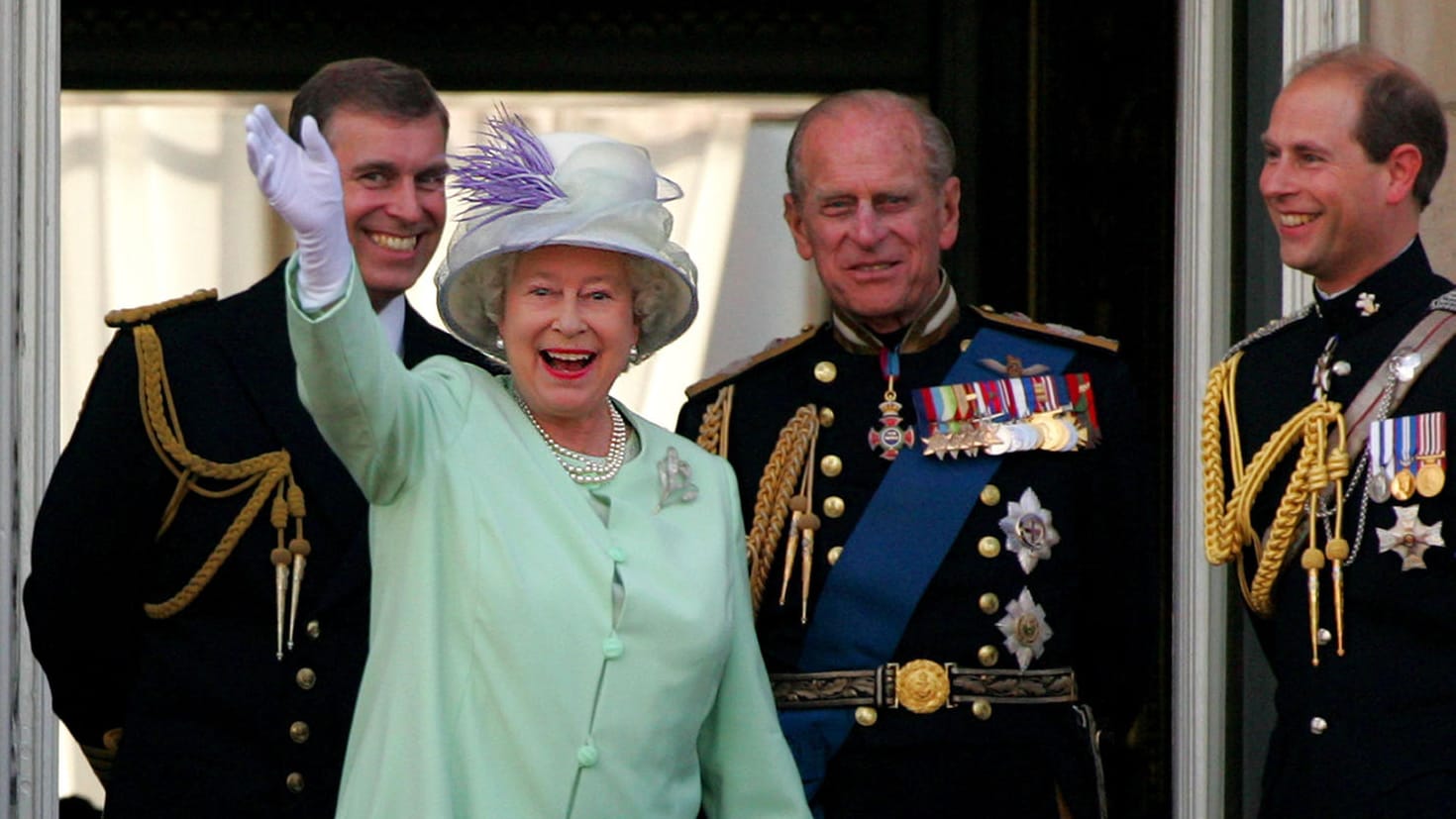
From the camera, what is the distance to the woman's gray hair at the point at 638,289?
3557 mm

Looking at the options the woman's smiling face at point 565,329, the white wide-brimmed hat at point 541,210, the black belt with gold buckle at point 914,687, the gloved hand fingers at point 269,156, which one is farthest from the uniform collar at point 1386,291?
the gloved hand fingers at point 269,156

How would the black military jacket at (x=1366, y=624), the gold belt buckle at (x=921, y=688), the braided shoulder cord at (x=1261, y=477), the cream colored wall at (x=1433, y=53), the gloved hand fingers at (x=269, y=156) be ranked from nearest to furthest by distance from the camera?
the gloved hand fingers at (x=269, y=156) < the black military jacket at (x=1366, y=624) < the braided shoulder cord at (x=1261, y=477) < the gold belt buckle at (x=921, y=688) < the cream colored wall at (x=1433, y=53)

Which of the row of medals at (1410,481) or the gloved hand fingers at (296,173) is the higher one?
the gloved hand fingers at (296,173)

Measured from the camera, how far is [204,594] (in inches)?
158

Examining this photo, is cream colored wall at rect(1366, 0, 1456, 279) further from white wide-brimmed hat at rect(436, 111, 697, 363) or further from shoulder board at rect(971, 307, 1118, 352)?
white wide-brimmed hat at rect(436, 111, 697, 363)

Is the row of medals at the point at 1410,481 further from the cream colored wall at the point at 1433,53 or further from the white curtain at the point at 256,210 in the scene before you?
the white curtain at the point at 256,210

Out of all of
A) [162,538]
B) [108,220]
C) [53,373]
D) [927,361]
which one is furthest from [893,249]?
[108,220]

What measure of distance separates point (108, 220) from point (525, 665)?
140 inches

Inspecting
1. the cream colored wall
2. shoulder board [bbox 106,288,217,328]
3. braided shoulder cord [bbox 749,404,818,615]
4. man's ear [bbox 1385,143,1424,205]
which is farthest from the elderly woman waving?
the cream colored wall

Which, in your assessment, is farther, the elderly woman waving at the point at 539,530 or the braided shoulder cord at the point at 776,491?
the braided shoulder cord at the point at 776,491

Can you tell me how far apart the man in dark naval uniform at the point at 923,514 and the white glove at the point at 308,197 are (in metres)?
1.25

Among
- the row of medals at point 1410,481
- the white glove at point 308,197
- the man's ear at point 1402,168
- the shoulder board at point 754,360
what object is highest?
the man's ear at point 1402,168

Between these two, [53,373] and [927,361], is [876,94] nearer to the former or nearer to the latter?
[927,361]

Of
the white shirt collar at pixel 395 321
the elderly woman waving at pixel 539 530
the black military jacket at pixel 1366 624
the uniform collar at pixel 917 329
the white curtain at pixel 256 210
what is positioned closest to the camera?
the elderly woman waving at pixel 539 530
